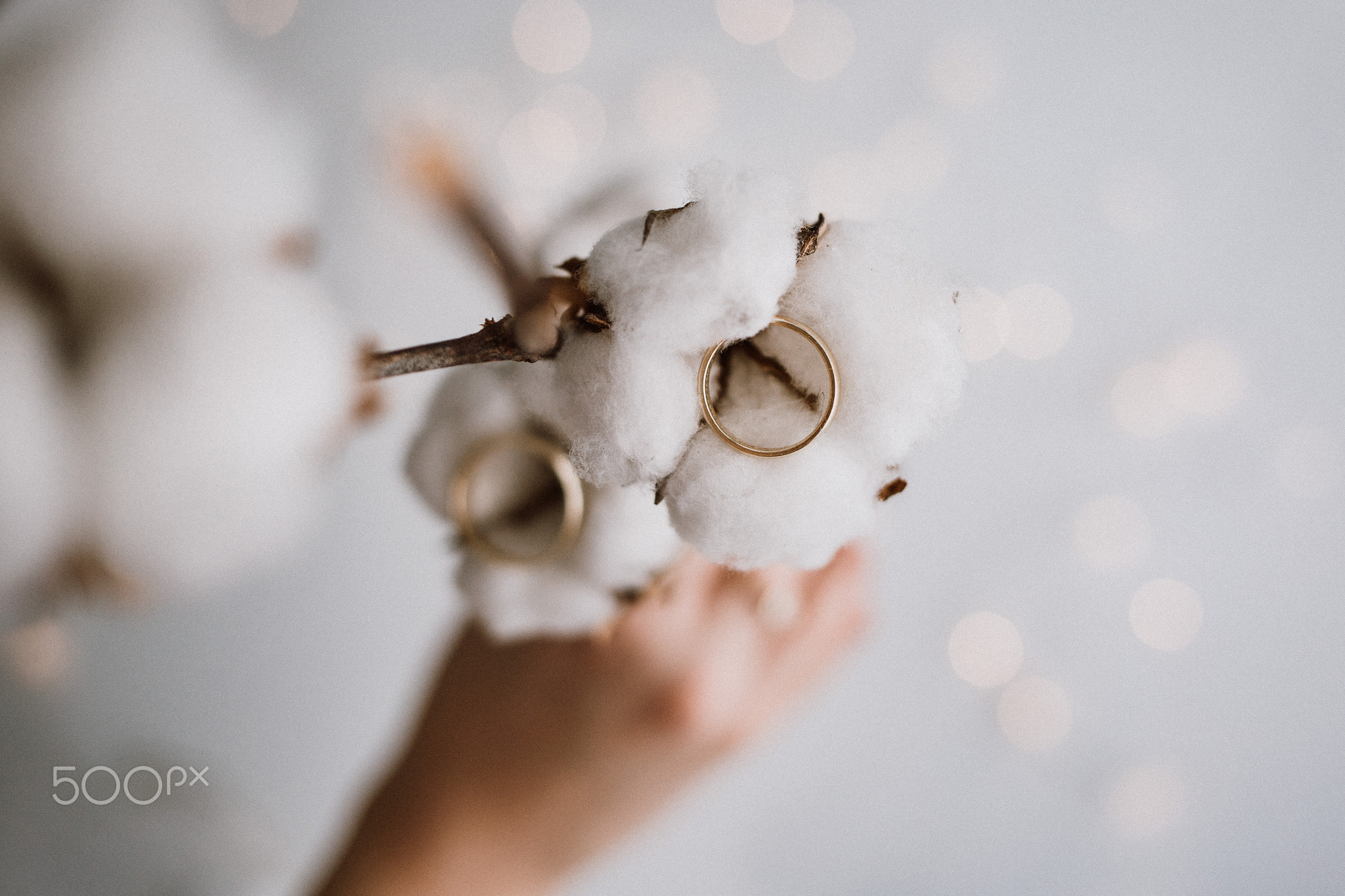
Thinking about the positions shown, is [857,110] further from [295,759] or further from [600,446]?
[295,759]

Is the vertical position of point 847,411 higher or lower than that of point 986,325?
lower

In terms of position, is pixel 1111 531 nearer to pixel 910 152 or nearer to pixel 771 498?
pixel 910 152

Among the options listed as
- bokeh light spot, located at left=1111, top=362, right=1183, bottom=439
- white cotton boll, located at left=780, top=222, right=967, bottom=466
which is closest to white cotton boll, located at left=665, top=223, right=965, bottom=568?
Result: white cotton boll, located at left=780, top=222, right=967, bottom=466

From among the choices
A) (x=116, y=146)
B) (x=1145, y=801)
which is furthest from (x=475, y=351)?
(x=1145, y=801)

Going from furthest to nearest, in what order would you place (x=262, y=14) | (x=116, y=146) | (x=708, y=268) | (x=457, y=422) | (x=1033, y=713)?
(x=1033, y=713) → (x=262, y=14) → (x=116, y=146) → (x=457, y=422) → (x=708, y=268)

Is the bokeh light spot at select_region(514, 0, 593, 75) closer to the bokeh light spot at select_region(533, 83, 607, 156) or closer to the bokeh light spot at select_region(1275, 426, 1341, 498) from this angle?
the bokeh light spot at select_region(533, 83, 607, 156)

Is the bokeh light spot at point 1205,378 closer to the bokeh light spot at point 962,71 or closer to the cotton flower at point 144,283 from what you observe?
the bokeh light spot at point 962,71

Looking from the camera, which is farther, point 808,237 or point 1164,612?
point 1164,612
